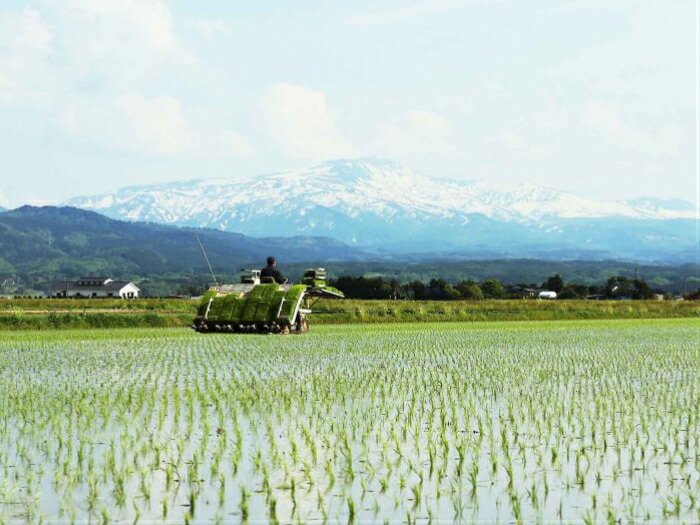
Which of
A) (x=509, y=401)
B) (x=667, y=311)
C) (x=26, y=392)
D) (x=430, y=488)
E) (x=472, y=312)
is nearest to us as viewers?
(x=430, y=488)

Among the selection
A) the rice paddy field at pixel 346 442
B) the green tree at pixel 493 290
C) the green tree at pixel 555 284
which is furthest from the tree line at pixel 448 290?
the rice paddy field at pixel 346 442

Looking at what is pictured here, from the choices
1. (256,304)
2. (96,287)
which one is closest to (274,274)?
(256,304)

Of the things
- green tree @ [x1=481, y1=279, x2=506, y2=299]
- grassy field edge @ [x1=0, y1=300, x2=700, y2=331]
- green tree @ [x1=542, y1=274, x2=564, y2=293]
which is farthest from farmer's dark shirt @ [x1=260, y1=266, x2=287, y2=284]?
green tree @ [x1=542, y1=274, x2=564, y2=293]

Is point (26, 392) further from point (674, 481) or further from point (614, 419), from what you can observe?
point (674, 481)

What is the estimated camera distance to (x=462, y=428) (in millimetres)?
12000

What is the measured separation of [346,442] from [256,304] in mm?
19632

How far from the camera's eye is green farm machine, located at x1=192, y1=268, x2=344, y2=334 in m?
29.5

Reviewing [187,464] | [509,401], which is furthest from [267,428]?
[509,401]

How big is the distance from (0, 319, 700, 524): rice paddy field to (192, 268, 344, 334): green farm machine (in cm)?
786

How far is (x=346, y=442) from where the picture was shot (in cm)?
1029

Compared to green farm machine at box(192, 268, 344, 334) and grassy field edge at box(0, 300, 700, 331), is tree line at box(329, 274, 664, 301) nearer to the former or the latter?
grassy field edge at box(0, 300, 700, 331)

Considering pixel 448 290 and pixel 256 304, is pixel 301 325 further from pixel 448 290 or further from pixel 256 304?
pixel 448 290

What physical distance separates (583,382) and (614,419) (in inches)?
199

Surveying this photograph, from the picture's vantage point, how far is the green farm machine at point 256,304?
1163 inches
